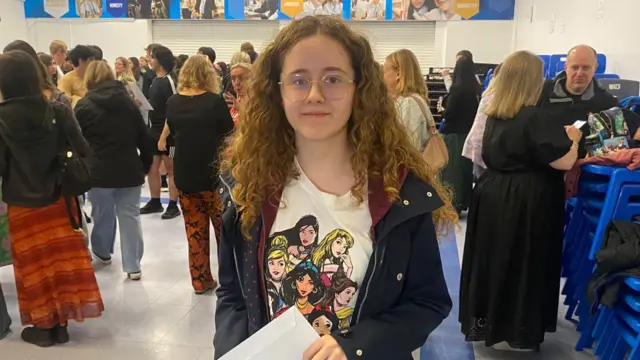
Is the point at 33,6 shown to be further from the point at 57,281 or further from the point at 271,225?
the point at 271,225

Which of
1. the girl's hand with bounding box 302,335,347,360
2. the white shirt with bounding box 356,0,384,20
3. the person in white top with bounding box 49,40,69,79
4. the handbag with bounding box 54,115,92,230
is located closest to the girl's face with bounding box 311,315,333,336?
the girl's hand with bounding box 302,335,347,360

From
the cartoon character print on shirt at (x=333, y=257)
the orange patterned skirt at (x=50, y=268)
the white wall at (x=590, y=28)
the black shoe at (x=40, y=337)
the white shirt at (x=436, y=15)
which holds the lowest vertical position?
the black shoe at (x=40, y=337)

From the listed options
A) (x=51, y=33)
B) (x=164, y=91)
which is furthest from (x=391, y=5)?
(x=51, y=33)

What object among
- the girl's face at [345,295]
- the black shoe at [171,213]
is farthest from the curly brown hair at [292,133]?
the black shoe at [171,213]

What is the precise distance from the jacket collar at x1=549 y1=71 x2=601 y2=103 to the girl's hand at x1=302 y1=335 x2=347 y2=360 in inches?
114

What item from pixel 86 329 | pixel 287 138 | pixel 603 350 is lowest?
pixel 86 329

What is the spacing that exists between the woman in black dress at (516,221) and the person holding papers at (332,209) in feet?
5.31

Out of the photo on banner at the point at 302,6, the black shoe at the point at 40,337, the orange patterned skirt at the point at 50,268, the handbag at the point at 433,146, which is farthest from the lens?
the photo on banner at the point at 302,6

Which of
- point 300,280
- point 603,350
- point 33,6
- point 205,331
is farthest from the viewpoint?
point 33,6

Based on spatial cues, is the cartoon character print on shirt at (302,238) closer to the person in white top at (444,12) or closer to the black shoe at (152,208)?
the black shoe at (152,208)

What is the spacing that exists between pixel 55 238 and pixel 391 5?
883cm

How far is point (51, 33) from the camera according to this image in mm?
11898

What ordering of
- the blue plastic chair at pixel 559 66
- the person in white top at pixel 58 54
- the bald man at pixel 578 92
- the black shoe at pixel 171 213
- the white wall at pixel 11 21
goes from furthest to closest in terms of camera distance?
the white wall at pixel 11 21 < the person in white top at pixel 58 54 < the black shoe at pixel 171 213 < the blue plastic chair at pixel 559 66 < the bald man at pixel 578 92

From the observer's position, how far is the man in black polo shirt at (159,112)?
4.95 m
